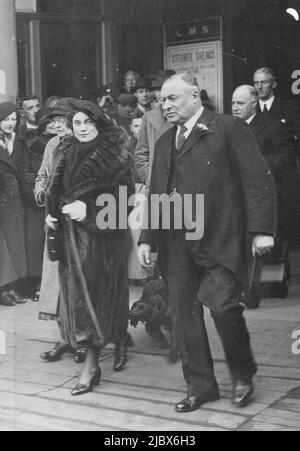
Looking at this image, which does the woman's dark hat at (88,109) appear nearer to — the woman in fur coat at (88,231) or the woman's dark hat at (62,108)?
the woman in fur coat at (88,231)

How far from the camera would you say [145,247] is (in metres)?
4.64

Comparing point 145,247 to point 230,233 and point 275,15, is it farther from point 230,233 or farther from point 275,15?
point 275,15

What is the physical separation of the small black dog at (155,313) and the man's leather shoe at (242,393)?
877mm

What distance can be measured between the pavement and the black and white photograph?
0.02 meters

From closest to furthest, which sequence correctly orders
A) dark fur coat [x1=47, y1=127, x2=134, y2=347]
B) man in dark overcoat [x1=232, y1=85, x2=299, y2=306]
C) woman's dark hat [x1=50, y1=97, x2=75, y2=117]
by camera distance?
dark fur coat [x1=47, y1=127, x2=134, y2=347] → woman's dark hat [x1=50, y1=97, x2=75, y2=117] → man in dark overcoat [x1=232, y1=85, x2=299, y2=306]

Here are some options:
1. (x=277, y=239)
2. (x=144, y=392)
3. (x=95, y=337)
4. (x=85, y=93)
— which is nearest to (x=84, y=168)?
(x=95, y=337)

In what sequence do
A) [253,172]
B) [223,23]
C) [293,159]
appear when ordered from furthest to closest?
1. [293,159]
2. [223,23]
3. [253,172]

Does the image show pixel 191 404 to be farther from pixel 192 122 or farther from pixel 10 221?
pixel 10 221

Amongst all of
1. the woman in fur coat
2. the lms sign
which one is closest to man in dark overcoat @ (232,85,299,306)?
the lms sign

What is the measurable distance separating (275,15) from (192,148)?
1863 millimetres

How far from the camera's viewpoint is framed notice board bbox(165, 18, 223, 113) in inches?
220

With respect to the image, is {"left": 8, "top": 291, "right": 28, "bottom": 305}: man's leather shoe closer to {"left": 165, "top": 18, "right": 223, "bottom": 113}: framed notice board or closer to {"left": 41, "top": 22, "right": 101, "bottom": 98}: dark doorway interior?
{"left": 41, "top": 22, "right": 101, "bottom": 98}: dark doorway interior

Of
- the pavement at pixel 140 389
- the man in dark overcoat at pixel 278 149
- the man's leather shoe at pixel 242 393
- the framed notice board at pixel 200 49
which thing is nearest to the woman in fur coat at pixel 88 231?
the pavement at pixel 140 389

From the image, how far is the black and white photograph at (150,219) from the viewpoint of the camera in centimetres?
441
